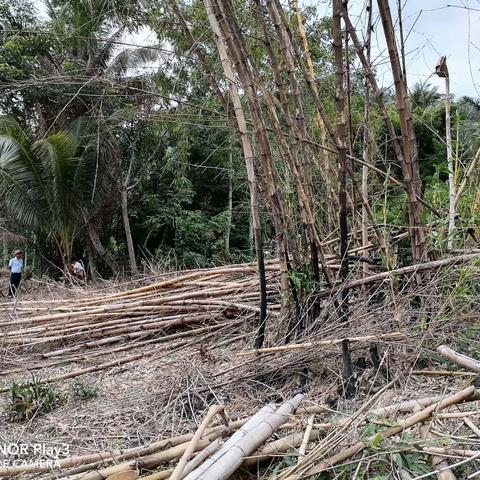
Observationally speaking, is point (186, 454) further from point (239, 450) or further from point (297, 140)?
point (297, 140)

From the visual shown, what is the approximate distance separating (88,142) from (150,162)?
7.92 ft

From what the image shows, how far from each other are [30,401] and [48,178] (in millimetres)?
6736

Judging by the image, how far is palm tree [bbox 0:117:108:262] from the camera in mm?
8406

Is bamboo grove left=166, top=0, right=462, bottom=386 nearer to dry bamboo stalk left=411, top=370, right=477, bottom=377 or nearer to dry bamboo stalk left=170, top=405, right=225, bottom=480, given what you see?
dry bamboo stalk left=411, top=370, right=477, bottom=377

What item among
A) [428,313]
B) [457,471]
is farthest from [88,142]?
[457,471]

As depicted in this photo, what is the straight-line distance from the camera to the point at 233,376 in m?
2.50

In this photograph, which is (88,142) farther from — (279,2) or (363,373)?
(363,373)

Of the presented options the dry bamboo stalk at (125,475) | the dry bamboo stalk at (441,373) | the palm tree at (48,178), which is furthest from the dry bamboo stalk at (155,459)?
the palm tree at (48,178)

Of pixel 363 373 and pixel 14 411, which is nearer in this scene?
pixel 363 373

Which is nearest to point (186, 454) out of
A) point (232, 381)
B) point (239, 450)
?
point (239, 450)

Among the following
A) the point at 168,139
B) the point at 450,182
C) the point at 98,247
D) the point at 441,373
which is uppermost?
the point at 168,139

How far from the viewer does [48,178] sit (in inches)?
340

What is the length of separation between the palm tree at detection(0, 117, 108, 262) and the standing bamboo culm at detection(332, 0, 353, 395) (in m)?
6.52

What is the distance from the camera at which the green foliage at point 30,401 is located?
104 inches
